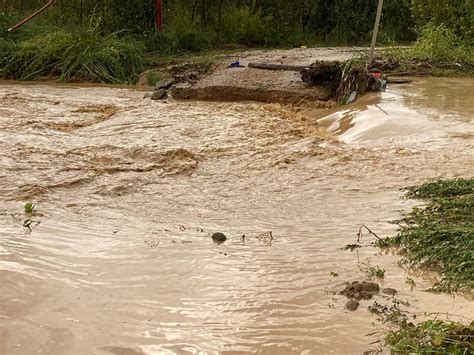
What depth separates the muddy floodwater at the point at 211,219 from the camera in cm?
288

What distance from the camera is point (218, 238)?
13.2ft

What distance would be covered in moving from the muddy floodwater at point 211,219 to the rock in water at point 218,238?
60mm

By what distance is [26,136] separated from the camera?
7.13 m

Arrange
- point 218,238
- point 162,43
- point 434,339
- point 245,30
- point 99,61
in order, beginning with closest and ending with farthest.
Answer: point 434,339 → point 218,238 → point 99,61 → point 162,43 → point 245,30

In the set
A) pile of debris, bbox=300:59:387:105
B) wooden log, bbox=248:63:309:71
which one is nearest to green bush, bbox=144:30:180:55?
wooden log, bbox=248:63:309:71

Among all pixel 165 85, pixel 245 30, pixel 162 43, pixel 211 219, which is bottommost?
pixel 211 219

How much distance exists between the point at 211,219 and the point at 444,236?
158 centimetres

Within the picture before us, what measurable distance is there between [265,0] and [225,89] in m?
9.00

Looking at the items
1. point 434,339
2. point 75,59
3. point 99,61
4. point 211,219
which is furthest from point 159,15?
point 434,339

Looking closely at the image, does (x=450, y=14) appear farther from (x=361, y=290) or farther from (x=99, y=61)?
(x=361, y=290)

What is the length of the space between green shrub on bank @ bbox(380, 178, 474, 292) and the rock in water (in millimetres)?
971

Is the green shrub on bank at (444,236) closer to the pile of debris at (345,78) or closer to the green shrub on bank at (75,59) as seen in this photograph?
the pile of debris at (345,78)

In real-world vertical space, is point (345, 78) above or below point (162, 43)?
below

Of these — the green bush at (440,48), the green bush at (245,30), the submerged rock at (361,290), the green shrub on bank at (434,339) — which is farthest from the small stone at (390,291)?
the green bush at (245,30)
